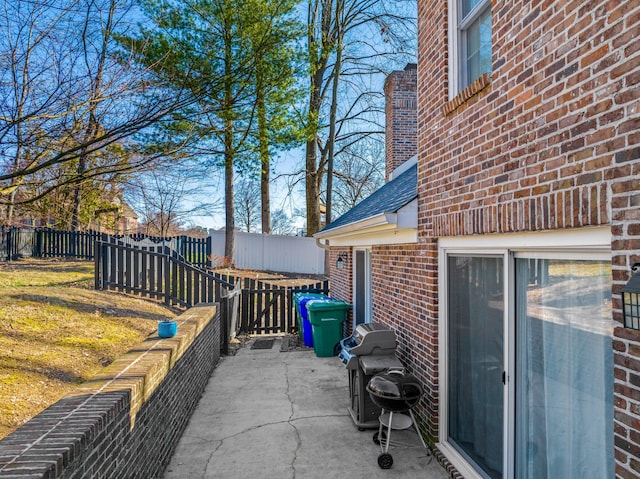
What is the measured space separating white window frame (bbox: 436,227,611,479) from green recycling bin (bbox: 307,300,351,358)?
363 cm

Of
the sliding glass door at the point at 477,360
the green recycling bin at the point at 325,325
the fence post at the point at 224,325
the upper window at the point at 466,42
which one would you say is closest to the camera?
the sliding glass door at the point at 477,360

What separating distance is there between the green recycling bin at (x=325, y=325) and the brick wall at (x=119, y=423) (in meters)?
2.85

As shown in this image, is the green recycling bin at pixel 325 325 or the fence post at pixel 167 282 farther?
the fence post at pixel 167 282

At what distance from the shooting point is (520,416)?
289 centimetres

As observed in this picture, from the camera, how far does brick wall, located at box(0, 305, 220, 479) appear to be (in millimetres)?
1975

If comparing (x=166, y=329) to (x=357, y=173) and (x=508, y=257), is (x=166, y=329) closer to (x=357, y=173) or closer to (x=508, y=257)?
(x=508, y=257)

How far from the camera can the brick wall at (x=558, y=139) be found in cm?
193

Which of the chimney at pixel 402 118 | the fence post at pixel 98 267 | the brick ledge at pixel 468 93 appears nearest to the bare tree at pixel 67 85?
the brick ledge at pixel 468 93

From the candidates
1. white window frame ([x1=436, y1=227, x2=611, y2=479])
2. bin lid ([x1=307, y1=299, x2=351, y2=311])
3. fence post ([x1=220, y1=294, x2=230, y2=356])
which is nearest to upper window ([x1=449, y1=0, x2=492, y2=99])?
white window frame ([x1=436, y1=227, x2=611, y2=479])

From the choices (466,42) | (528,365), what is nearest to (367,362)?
(528,365)

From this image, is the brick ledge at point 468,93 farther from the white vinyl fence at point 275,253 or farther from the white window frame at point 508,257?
the white vinyl fence at point 275,253

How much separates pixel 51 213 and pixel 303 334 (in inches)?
425

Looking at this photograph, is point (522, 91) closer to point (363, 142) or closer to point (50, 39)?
point (50, 39)

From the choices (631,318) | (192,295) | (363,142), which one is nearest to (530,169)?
(631,318)
